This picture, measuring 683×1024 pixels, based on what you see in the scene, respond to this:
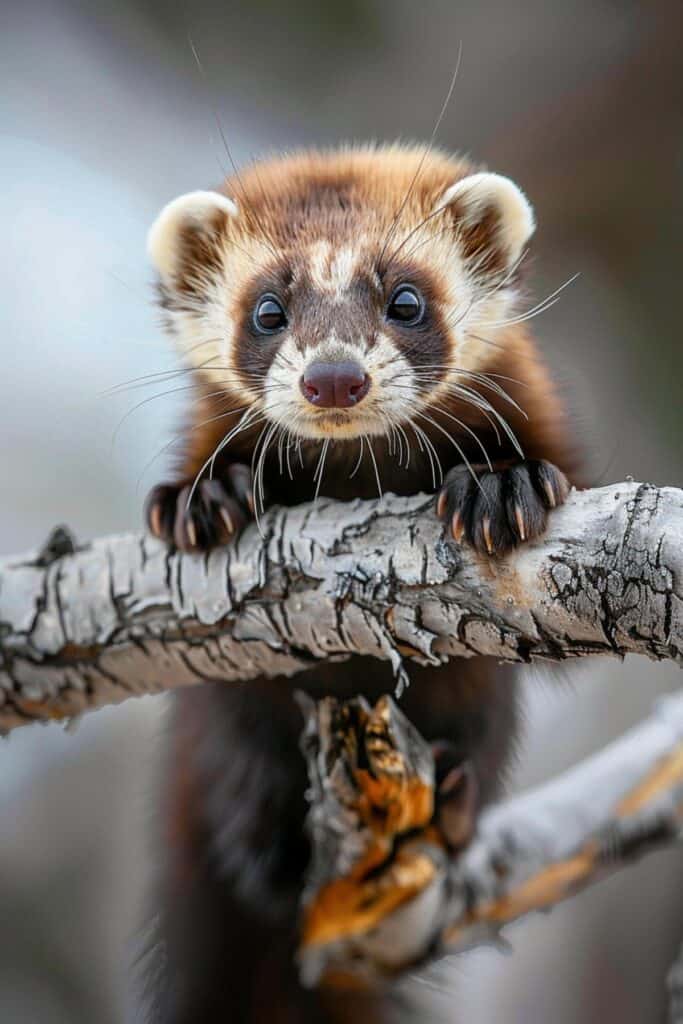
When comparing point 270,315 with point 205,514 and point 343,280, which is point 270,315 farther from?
point 205,514

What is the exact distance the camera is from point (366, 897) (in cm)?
199

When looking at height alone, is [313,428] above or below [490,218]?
below

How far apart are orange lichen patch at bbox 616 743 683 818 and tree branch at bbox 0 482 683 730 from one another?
91cm

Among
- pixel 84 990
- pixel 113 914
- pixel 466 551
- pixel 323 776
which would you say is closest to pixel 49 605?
pixel 323 776

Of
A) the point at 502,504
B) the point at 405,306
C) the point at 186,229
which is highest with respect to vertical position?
the point at 186,229

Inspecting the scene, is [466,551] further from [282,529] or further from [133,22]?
[133,22]

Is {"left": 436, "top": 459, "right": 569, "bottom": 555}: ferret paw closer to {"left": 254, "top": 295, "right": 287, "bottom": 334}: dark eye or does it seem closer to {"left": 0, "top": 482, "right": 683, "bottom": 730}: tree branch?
{"left": 0, "top": 482, "right": 683, "bottom": 730}: tree branch

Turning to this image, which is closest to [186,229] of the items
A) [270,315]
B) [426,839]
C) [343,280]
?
[270,315]

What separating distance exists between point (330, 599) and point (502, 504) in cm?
34

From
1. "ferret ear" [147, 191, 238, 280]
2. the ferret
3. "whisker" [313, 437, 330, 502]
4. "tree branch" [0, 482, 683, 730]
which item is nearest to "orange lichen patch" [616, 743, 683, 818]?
the ferret

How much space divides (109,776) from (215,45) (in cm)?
268

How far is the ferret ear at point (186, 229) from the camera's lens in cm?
211

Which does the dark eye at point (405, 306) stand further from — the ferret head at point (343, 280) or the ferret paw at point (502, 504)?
the ferret paw at point (502, 504)

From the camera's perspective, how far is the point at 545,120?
10.1 feet
